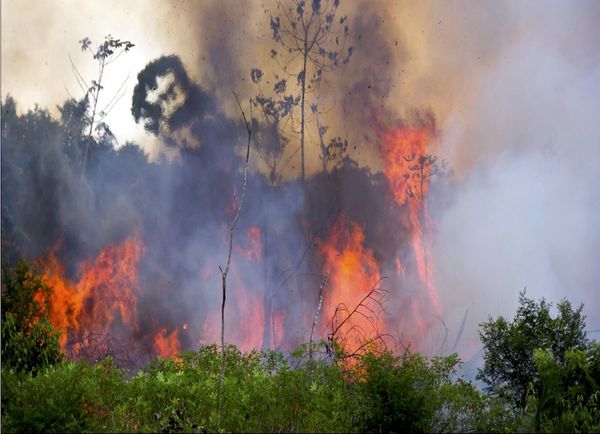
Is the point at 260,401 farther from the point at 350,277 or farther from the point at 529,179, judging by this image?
the point at 529,179

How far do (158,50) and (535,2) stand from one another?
7.51m

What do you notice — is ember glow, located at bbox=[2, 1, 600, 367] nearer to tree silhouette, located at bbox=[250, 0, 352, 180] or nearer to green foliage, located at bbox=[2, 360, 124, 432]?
tree silhouette, located at bbox=[250, 0, 352, 180]

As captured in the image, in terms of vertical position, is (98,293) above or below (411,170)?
below

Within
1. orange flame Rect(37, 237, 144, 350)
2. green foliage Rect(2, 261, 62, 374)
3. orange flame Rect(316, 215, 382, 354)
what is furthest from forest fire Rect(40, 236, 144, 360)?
green foliage Rect(2, 261, 62, 374)

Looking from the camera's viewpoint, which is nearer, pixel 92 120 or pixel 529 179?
pixel 92 120

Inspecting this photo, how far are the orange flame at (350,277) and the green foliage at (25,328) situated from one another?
310 inches

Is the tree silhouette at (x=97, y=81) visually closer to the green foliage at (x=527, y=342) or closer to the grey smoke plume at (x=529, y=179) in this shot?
the grey smoke plume at (x=529, y=179)

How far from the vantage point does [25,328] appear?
859cm

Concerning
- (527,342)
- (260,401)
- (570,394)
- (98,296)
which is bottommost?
(260,401)

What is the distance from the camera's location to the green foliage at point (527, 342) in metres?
11.2

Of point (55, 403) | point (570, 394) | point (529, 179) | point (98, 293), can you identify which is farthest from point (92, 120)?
point (570, 394)

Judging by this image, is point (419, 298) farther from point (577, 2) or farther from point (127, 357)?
point (577, 2)

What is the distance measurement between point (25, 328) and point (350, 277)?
8.43 meters

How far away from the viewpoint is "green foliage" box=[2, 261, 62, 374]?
8344mm
